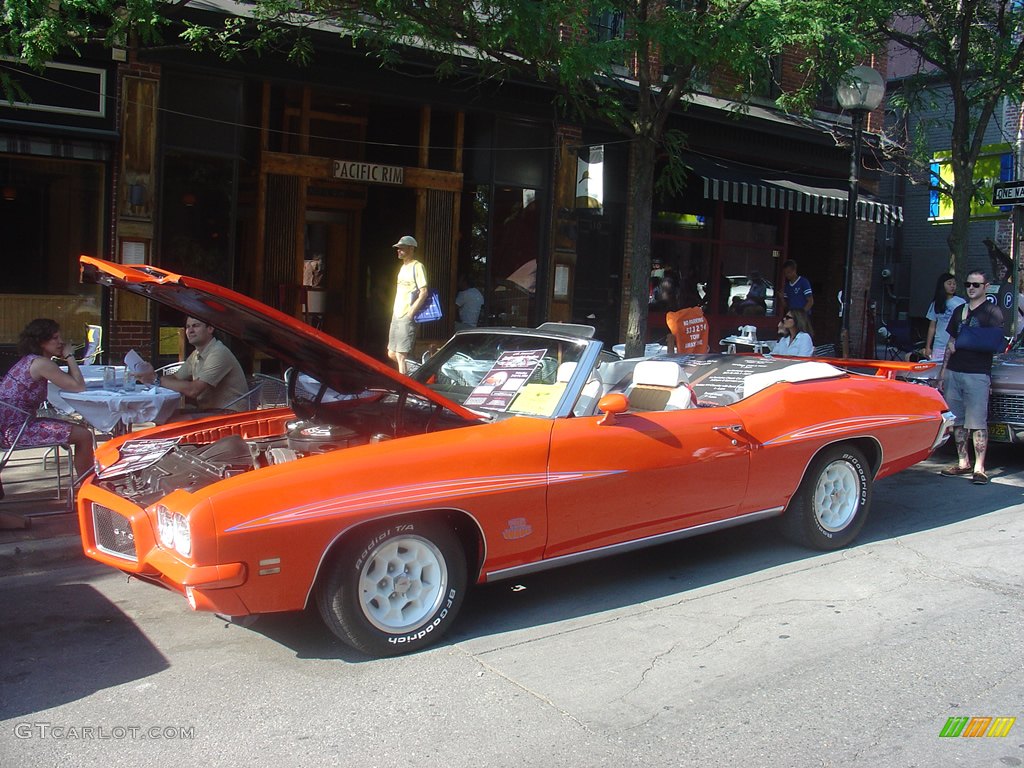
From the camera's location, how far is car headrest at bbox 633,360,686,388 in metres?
5.75

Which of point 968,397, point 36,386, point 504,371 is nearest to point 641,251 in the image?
point 968,397

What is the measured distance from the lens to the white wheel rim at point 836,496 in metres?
6.27

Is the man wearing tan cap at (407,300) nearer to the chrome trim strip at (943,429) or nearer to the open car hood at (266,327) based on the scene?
the open car hood at (266,327)

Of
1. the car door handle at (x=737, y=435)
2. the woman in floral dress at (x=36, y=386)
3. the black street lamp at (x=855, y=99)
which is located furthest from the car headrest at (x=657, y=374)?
the black street lamp at (x=855, y=99)

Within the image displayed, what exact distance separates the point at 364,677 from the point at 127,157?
7.94 m

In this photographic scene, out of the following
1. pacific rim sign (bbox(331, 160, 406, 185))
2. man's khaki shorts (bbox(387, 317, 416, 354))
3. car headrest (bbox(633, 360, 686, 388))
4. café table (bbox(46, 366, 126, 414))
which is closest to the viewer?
car headrest (bbox(633, 360, 686, 388))

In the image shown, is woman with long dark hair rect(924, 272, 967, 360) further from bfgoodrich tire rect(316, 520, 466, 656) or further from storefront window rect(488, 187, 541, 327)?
bfgoodrich tire rect(316, 520, 466, 656)

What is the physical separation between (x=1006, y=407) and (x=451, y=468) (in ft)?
21.9

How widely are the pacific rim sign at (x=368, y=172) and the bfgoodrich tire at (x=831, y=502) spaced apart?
8163 mm

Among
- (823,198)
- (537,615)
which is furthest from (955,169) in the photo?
(537,615)

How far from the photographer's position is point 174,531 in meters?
4.13

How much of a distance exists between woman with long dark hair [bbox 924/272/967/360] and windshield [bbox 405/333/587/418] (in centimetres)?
695

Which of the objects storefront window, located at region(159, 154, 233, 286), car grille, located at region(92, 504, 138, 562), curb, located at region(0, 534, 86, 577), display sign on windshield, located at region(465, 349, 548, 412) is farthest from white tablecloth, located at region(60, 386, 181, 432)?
storefront window, located at region(159, 154, 233, 286)

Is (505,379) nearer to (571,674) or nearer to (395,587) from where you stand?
(395,587)
